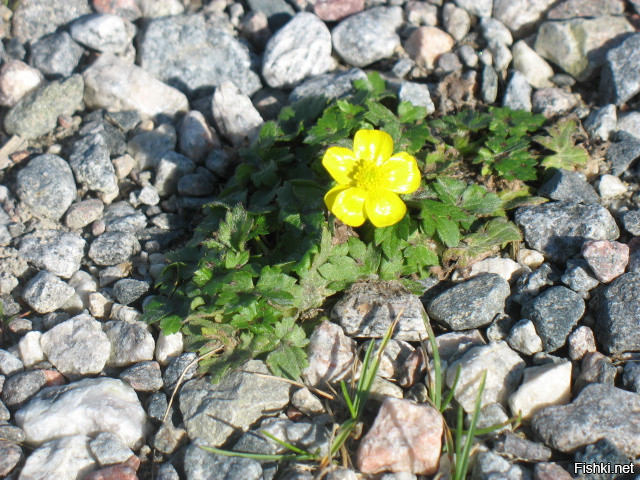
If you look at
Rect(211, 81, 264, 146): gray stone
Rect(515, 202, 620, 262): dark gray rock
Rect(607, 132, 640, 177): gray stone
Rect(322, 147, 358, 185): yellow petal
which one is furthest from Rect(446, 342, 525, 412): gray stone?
Rect(211, 81, 264, 146): gray stone

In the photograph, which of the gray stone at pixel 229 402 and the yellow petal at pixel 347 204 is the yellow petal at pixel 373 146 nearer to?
the yellow petal at pixel 347 204

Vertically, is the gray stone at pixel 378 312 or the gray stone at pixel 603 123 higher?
the gray stone at pixel 603 123

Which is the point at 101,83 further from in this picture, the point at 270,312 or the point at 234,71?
the point at 270,312

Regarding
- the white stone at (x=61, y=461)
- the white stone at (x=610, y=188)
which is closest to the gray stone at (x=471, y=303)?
the white stone at (x=610, y=188)

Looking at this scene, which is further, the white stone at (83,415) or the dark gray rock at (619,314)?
the dark gray rock at (619,314)

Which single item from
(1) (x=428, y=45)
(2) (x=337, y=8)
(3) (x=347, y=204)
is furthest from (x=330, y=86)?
(3) (x=347, y=204)

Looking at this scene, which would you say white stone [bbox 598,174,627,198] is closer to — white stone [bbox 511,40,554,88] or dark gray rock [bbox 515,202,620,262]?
dark gray rock [bbox 515,202,620,262]
